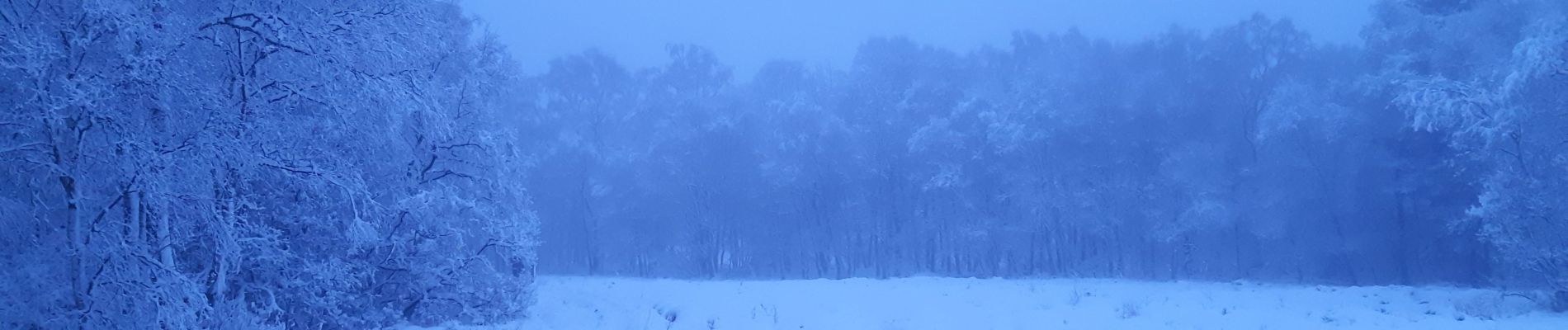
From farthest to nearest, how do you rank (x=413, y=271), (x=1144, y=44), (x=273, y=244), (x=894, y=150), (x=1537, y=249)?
(x=894, y=150) → (x=1144, y=44) → (x=1537, y=249) → (x=413, y=271) → (x=273, y=244)

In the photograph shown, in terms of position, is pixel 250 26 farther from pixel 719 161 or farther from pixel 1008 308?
pixel 719 161

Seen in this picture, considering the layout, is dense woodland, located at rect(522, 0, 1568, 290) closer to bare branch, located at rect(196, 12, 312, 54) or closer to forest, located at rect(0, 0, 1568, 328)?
forest, located at rect(0, 0, 1568, 328)

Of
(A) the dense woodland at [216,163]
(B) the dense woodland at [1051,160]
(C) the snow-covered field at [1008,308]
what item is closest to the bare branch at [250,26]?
(A) the dense woodland at [216,163]

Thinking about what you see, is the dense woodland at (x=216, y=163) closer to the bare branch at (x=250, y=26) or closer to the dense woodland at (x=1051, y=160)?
the bare branch at (x=250, y=26)

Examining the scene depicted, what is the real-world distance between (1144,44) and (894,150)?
34.4 ft

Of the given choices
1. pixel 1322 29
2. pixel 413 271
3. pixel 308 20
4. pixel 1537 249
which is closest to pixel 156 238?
pixel 308 20

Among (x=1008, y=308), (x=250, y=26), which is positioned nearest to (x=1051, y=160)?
(x=1008, y=308)

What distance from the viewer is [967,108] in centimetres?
3578

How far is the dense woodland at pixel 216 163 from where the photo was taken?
7.58m

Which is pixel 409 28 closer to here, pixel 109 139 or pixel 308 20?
pixel 308 20

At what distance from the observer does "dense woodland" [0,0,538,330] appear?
7.58m

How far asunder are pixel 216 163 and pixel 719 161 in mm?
31836

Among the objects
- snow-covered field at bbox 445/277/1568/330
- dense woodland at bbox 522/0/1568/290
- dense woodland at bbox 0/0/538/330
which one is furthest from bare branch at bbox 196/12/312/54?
dense woodland at bbox 522/0/1568/290

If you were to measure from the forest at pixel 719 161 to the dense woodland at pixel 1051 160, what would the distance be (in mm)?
123
